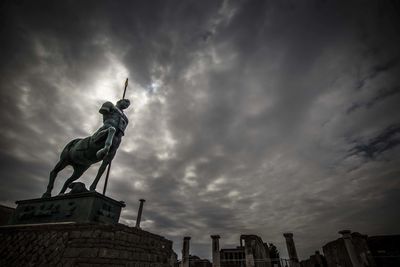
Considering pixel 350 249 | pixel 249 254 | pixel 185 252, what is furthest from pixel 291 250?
pixel 185 252

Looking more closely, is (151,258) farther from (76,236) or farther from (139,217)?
(139,217)

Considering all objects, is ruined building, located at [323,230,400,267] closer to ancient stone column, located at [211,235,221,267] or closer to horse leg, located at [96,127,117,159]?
ancient stone column, located at [211,235,221,267]

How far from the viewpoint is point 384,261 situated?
28.2ft

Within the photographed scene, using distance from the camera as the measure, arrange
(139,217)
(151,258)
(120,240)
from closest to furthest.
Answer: (120,240)
(151,258)
(139,217)

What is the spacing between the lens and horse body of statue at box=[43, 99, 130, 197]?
4410 millimetres

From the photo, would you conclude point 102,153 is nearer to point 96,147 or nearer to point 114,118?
point 96,147

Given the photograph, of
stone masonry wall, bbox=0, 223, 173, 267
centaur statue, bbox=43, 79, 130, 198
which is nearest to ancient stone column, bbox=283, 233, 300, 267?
stone masonry wall, bbox=0, 223, 173, 267

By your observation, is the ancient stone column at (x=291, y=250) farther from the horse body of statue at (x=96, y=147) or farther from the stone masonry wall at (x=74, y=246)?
the horse body of statue at (x=96, y=147)

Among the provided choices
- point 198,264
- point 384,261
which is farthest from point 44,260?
point 198,264

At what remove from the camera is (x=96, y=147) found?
4555mm

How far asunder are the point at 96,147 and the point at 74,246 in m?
2.29

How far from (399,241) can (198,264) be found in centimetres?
1864

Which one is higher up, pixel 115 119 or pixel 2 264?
pixel 115 119

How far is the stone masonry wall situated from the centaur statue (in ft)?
3.44
